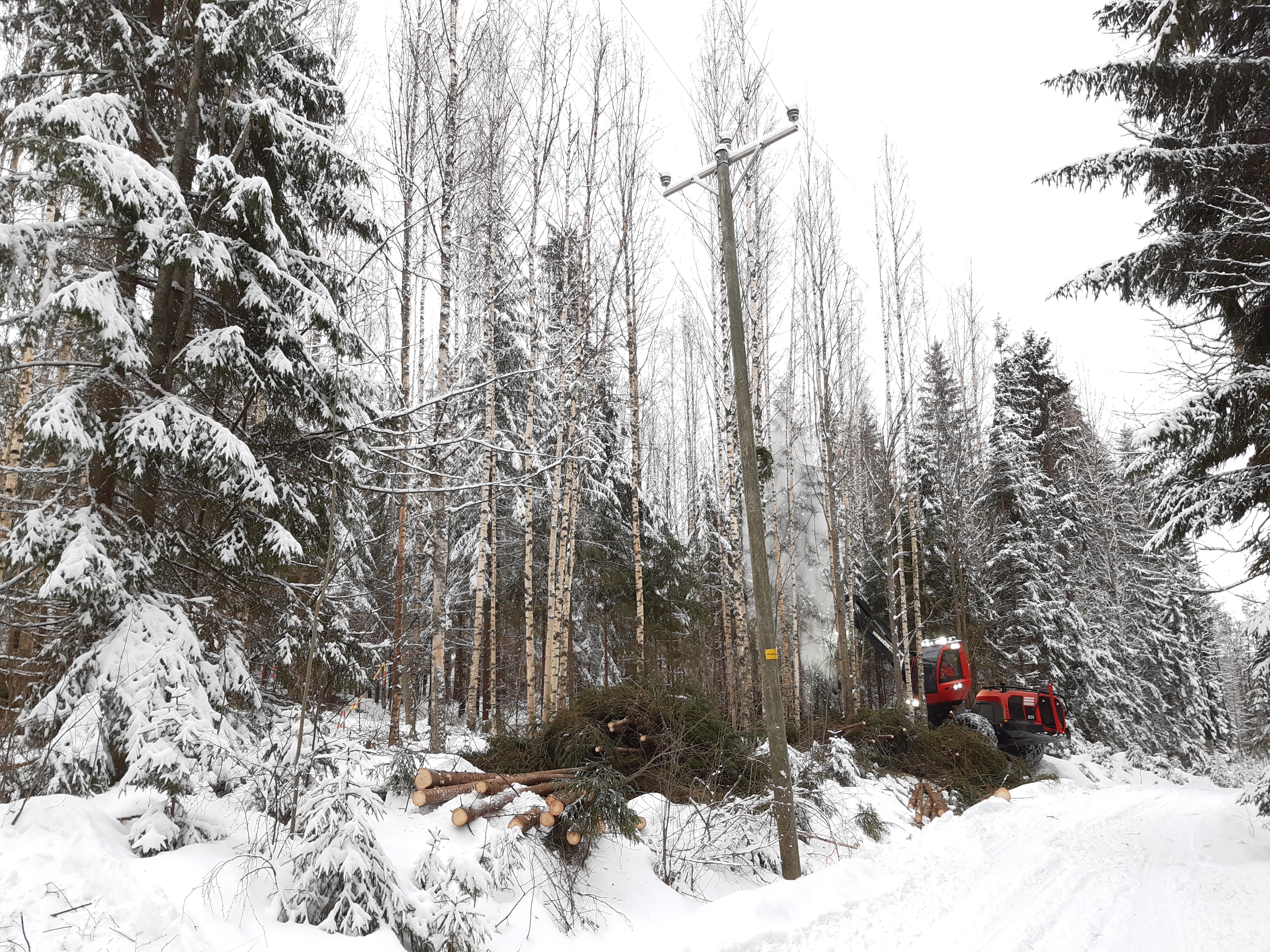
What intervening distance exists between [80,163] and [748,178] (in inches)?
481

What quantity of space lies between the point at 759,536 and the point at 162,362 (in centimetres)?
584

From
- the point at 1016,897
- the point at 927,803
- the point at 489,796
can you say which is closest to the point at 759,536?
the point at 489,796

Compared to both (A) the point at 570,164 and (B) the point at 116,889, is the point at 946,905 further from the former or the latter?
(A) the point at 570,164

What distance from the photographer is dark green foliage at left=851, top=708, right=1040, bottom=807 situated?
11.6 m

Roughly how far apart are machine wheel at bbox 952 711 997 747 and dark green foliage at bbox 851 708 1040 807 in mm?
1216

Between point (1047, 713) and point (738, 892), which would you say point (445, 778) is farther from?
point (1047, 713)

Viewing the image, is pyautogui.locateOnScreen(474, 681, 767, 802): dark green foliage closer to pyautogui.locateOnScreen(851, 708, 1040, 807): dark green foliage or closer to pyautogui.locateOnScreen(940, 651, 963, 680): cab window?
pyautogui.locateOnScreen(851, 708, 1040, 807): dark green foliage

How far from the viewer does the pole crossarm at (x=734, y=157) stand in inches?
260

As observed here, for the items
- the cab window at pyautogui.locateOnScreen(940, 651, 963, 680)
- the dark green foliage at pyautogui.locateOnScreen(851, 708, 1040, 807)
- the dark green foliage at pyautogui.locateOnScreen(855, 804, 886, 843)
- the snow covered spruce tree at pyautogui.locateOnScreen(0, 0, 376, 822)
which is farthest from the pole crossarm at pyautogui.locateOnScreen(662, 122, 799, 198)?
the cab window at pyautogui.locateOnScreen(940, 651, 963, 680)

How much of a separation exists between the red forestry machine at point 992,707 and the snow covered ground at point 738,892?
17.8ft

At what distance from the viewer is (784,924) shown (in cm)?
505

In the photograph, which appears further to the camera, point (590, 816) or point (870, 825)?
point (870, 825)

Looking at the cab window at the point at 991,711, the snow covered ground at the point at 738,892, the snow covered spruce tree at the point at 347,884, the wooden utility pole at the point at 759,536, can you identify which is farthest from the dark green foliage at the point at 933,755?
the snow covered spruce tree at the point at 347,884

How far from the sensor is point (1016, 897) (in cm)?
627
